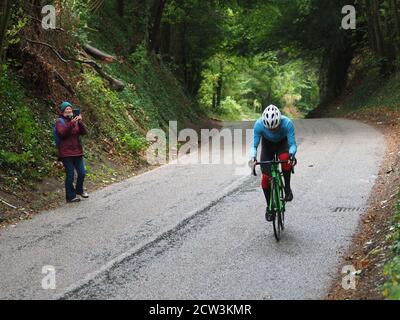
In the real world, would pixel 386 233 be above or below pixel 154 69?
below

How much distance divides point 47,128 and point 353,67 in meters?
32.4

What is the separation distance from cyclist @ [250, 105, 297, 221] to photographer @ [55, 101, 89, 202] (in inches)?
182

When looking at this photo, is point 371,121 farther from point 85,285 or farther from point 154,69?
point 85,285

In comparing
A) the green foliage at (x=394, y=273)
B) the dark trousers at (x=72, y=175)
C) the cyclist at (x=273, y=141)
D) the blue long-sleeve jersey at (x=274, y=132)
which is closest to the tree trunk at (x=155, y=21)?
the dark trousers at (x=72, y=175)

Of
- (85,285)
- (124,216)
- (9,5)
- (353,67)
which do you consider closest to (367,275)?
(85,285)

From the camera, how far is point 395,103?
28172 millimetres

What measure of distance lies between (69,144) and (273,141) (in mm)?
4962

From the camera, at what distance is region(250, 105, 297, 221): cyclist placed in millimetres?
8758

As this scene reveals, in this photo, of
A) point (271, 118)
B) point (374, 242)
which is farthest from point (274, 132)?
point (374, 242)

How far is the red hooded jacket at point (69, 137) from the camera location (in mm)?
→ 11914

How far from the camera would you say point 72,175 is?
39.1ft

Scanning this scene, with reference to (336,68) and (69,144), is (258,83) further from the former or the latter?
(69,144)

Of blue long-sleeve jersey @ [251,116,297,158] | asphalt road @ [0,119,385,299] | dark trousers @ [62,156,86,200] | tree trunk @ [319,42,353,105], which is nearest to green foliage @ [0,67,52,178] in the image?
dark trousers @ [62,156,86,200]

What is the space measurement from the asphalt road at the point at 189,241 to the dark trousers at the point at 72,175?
37cm
